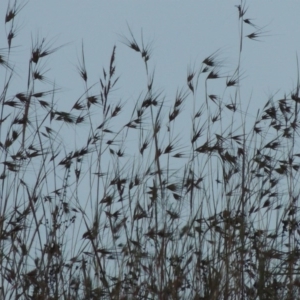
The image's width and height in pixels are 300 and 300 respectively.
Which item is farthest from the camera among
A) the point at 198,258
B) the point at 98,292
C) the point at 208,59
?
the point at 208,59

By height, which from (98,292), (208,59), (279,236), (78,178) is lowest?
(98,292)

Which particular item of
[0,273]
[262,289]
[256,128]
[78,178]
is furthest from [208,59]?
[0,273]

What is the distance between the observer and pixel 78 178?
3.87m

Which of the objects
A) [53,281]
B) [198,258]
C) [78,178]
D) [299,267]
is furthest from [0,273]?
[299,267]

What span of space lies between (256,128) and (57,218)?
1.11 m

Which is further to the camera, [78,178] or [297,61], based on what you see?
[297,61]

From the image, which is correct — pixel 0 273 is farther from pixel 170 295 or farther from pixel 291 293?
pixel 291 293

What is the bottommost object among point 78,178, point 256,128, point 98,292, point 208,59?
point 98,292

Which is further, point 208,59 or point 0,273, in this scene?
point 208,59

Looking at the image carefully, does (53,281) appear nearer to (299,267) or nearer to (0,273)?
(0,273)

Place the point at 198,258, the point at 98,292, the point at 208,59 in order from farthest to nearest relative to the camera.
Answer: the point at 208,59, the point at 198,258, the point at 98,292

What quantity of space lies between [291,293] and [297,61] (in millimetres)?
1205

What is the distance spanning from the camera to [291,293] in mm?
3580

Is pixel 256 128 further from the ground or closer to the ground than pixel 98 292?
further from the ground
